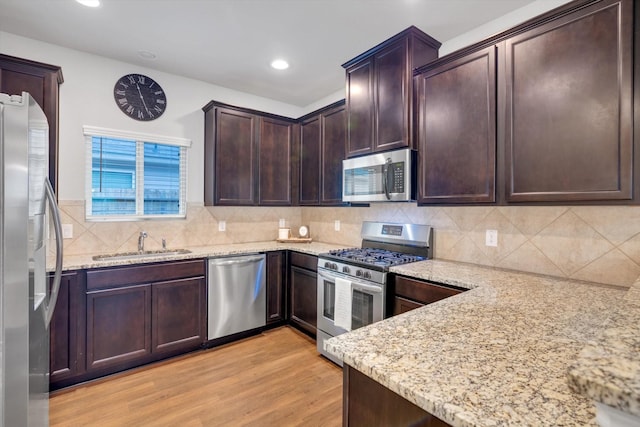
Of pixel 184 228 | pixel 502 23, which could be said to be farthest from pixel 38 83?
pixel 502 23

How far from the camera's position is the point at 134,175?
10.4 ft

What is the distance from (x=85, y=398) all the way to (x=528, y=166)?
3.44m

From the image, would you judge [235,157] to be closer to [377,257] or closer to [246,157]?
[246,157]

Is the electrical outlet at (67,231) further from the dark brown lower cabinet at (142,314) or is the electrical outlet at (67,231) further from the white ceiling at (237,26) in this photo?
the white ceiling at (237,26)

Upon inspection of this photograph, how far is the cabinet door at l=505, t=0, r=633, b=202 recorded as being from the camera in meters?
1.50

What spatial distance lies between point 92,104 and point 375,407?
3.46m

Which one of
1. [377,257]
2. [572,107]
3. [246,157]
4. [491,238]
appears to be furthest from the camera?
[246,157]

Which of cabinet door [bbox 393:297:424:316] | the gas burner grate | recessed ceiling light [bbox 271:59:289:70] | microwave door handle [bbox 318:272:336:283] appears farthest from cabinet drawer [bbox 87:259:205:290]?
recessed ceiling light [bbox 271:59:289:70]

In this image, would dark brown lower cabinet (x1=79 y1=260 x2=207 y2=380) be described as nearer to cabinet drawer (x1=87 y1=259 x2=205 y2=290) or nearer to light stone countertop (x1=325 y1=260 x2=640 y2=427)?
cabinet drawer (x1=87 y1=259 x2=205 y2=290)

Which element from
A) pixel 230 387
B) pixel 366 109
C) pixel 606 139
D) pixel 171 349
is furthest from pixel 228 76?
pixel 606 139

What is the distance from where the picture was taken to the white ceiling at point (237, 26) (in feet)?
7.12

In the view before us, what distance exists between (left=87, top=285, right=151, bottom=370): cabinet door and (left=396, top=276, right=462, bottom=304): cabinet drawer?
2.15 metres

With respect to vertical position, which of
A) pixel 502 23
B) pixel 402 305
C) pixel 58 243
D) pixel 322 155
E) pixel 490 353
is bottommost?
pixel 402 305

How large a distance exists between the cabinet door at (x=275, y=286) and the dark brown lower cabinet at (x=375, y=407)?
2.39 m
